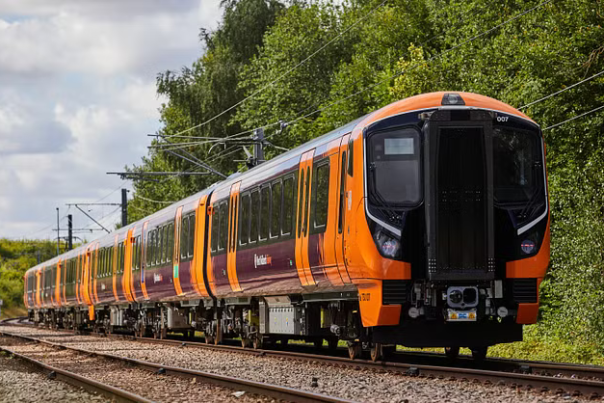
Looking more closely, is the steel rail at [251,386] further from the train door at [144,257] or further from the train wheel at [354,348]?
the train door at [144,257]

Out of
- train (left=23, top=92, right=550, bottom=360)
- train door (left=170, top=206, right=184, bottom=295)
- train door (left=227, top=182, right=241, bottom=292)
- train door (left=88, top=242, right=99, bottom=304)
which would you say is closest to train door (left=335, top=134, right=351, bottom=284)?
train (left=23, top=92, right=550, bottom=360)

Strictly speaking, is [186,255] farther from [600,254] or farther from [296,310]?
[600,254]

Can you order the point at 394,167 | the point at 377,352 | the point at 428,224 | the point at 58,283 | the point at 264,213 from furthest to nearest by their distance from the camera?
the point at 58,283 < the point at 264,213 < the point at 377,352 < the point at 394,167 < the point at 428,224

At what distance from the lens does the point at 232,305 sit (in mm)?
21578

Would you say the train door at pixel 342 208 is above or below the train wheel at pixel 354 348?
above

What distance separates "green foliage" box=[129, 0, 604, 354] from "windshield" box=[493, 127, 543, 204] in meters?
7.20

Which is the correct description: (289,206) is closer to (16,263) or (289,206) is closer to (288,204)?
(288,204)

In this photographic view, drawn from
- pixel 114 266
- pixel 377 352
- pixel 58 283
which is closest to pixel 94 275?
pixel 114 266

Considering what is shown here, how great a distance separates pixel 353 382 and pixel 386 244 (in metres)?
1.69

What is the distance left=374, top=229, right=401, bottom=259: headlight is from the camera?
13.2m

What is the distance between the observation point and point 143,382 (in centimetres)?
1423

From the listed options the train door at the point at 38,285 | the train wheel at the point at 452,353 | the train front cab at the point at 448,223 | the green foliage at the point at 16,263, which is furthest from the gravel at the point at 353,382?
the green foliage at the point at 16,263

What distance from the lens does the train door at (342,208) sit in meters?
14.2

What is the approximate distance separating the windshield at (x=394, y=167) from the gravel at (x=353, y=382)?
2.20 meters
